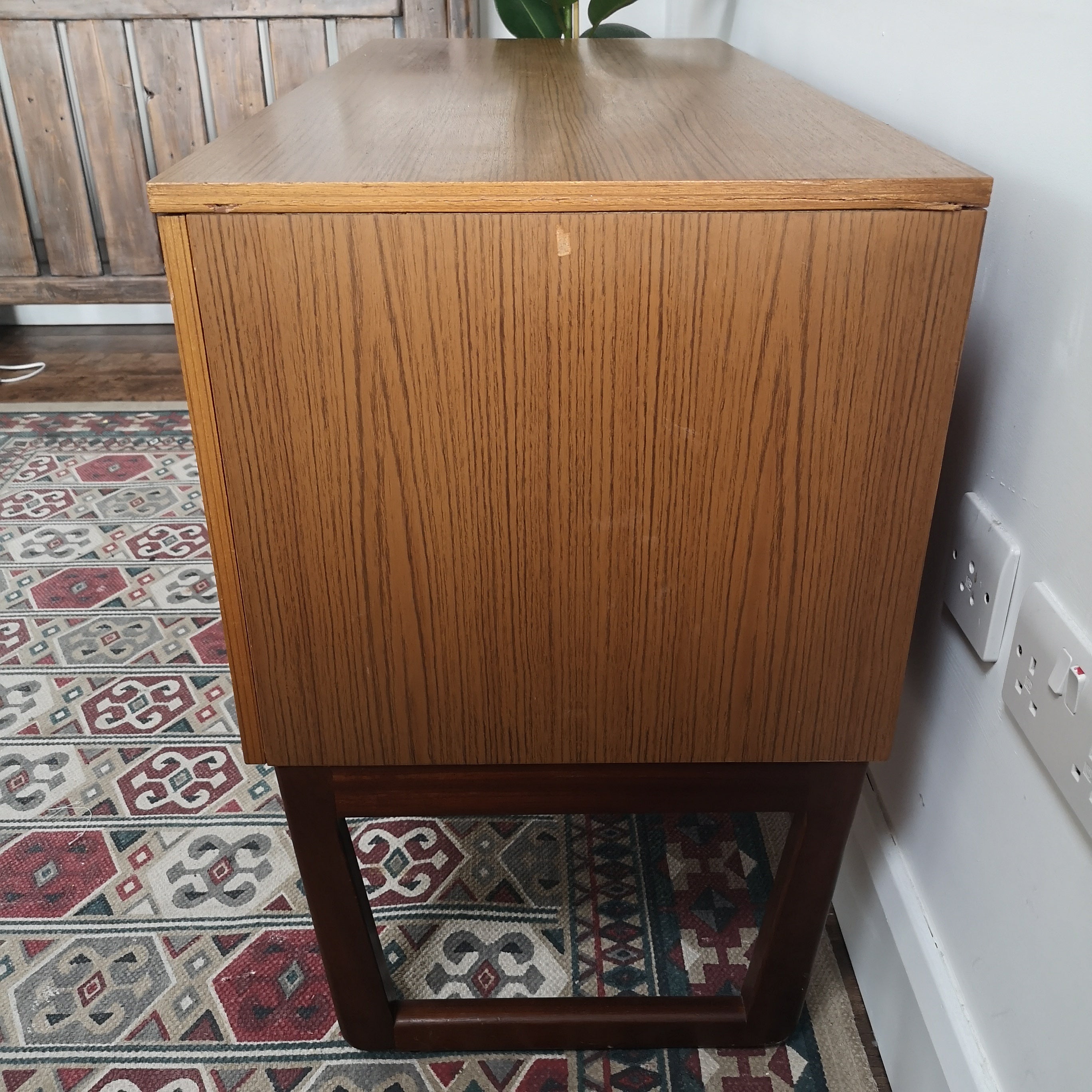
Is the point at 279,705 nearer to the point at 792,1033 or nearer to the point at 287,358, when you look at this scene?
the point at 287,358

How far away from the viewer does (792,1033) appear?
898 millimetres

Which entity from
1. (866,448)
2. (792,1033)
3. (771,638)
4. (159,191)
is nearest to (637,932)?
(792,1033)

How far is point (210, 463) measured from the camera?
23.8 inches

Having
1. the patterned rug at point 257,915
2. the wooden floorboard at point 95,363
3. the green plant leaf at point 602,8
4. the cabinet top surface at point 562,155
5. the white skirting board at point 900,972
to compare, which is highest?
the green plant leaf at point 602,8

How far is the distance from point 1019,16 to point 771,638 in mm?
439

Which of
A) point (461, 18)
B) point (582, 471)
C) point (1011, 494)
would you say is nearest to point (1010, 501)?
point (1011, 494)

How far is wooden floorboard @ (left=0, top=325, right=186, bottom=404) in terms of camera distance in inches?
93.7

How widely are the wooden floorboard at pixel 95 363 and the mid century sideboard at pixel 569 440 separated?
1762 millimetres

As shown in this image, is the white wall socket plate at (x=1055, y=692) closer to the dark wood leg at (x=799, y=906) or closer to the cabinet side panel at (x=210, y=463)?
the dark wood leg at (x=799, y=906)

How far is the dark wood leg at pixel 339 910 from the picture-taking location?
752 millimetres

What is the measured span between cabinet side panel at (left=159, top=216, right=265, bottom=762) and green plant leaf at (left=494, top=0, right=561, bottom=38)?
1.26m

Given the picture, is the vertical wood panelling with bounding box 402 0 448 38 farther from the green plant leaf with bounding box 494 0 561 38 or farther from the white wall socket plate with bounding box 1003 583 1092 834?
the white wall socket plate with bounding box 1003 583 1092 834

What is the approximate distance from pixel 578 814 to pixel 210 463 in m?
0.44

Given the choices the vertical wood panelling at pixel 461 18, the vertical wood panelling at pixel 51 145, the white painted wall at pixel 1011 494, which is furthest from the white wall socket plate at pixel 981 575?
the vertical wood panelling at pixel 51 145
